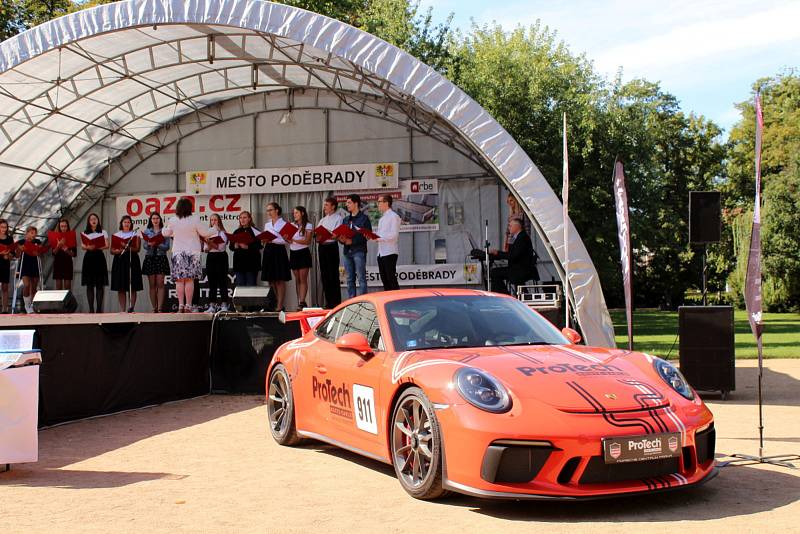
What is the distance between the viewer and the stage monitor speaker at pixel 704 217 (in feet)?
35.0

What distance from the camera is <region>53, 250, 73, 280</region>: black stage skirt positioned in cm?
1936

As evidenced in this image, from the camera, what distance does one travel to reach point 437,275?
20.8 metres

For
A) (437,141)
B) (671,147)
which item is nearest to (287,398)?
(437,141)

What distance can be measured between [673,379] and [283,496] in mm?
2655

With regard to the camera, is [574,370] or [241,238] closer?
[574,370]

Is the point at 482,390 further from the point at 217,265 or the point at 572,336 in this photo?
the point at 217,265

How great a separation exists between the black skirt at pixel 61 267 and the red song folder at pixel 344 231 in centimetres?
754

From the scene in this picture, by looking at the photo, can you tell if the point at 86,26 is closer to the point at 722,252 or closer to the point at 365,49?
the point at 365,49

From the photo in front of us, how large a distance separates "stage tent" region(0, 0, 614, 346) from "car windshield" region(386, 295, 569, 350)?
18.5ft

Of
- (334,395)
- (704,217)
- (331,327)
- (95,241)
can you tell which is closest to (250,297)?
(95,241)

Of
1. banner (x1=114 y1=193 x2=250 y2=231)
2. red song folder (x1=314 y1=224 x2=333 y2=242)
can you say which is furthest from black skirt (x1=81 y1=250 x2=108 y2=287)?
red song folder (x1=314 y1=224 x2=333 y2=242)

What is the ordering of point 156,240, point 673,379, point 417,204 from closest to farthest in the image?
1. point 673,379
2. point 156,240
3. point 417,204

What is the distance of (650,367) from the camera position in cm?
588

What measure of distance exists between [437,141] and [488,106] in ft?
29.2
